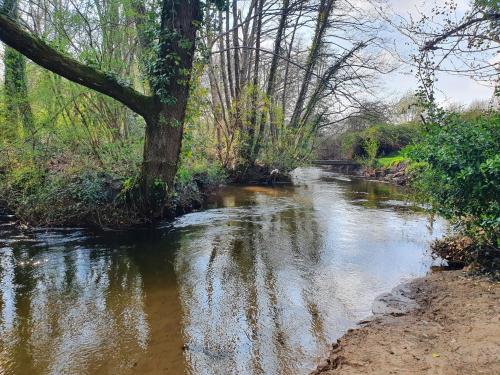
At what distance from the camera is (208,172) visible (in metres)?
14.1

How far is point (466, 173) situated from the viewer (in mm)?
4645

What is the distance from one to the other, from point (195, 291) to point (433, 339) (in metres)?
2.95

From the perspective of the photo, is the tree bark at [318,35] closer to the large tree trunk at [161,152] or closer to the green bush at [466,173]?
the large tree trunk at [161,152]

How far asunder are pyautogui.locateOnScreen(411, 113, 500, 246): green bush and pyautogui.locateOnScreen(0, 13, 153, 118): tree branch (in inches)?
217

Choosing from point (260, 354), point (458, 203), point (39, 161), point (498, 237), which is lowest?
point (260, 354)

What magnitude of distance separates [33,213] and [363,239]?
7288 mm

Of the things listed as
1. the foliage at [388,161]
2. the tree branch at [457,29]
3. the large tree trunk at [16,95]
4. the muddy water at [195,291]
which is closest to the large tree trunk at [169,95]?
the muddy water at [195,291]

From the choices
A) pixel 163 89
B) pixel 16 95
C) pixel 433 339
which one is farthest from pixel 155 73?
pixel 433 339

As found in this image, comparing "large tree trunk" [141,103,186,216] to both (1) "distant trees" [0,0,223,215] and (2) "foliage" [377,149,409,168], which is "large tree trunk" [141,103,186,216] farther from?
(2) "foliage" [377,149,409,168]

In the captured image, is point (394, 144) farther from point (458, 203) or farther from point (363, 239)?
point (458, 203)

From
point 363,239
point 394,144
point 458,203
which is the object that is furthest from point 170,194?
point 394,144

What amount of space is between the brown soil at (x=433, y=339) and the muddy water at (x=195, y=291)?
38 cm

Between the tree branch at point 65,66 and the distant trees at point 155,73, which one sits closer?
the tree branch at point 65,66

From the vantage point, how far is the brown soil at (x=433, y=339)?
2.81 meters
